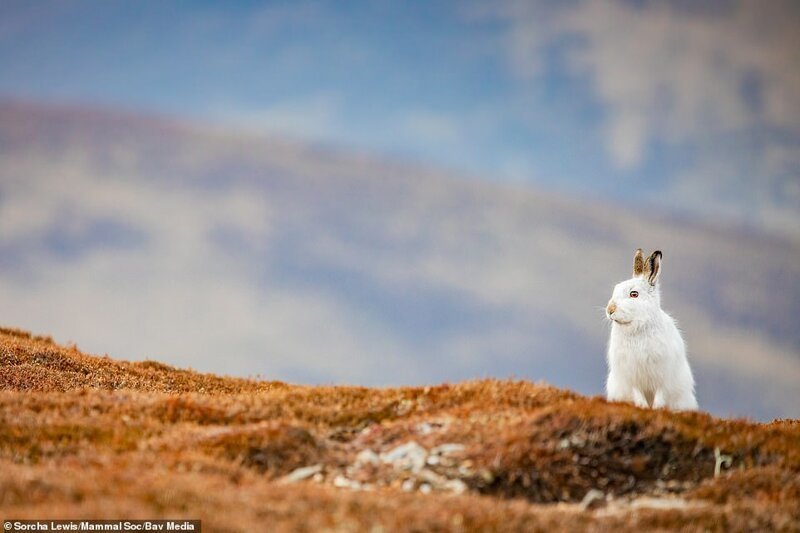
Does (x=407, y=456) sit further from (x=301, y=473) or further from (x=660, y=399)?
(x=660, y=399)

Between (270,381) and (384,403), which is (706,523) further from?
(270,381)

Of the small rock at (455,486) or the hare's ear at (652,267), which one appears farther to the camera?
the hare's ear at (652,267)

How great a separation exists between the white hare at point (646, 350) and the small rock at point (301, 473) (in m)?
7.28

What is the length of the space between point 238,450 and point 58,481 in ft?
8.49

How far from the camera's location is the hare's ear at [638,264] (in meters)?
17.9

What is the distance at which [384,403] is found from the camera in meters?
15.5

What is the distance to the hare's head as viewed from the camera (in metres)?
17.3

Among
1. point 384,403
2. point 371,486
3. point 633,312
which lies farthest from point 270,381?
point 371,486

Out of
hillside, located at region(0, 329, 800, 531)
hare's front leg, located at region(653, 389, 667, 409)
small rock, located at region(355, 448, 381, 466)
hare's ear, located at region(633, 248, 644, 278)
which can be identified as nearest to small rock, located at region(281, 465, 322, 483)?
hillside, located at region(0, 329, 800, 531)

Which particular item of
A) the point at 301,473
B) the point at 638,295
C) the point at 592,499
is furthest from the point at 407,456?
the point at 638,295

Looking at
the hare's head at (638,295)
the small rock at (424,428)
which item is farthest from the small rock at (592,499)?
the hare's head at (638,295)

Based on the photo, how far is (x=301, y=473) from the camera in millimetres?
12297

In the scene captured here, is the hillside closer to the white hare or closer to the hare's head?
the white hare

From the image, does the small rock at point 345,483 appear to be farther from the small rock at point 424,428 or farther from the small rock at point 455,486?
the small rock at point 424,428
